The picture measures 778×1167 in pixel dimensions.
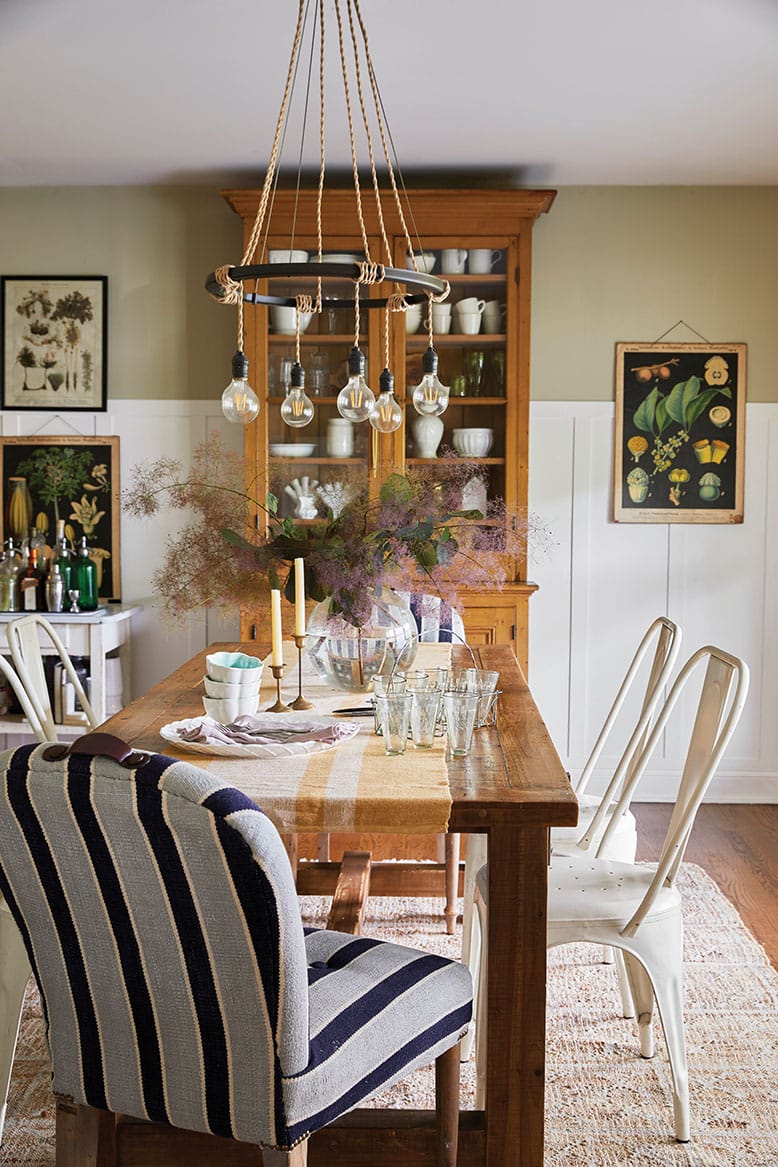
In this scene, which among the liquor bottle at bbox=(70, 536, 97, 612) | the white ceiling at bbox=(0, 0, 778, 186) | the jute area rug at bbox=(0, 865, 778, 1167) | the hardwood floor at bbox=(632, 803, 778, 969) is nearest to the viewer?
the jute area rug at bbox=(0, 865, 778, 1167)

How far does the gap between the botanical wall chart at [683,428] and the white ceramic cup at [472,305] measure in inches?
24.8

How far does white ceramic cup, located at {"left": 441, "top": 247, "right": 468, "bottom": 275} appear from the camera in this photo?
4.08 meters

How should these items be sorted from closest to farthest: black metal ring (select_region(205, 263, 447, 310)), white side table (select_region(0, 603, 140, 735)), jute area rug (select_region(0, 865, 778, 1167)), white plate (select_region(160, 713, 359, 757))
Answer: white plate (select_region(160, 713, 359, 757))
jute area rug (select_region(0, 865, 778, 1167))
black metal ring (select_region(205, 263, 447, 310))
white side table (select_region(0, 603, 140, 735))

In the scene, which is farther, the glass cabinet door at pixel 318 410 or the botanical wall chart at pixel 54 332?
the botanical wall chart at pixel 54 332

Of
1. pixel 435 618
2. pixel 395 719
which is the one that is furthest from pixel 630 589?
pixel 395 719

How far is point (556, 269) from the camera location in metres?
4.36

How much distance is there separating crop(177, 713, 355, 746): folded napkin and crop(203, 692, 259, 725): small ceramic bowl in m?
0.02

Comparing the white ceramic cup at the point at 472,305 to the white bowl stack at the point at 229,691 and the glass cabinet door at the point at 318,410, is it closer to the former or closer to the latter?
the glass cabinet door at the point at 318,410

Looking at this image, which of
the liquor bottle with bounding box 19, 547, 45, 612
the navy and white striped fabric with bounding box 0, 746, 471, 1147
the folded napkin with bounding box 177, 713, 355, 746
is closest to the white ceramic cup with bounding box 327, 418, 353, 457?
the liquor bottle with bounding box 19, 547, 45, 612

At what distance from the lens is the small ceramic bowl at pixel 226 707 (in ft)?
6.86

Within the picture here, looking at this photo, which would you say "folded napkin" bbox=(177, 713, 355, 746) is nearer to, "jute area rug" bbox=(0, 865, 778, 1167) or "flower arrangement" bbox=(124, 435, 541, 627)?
"flower arrangement" bbox=(124, 435, 541, 627)

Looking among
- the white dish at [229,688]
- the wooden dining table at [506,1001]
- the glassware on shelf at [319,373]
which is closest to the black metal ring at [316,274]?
the white dish at [229,688]

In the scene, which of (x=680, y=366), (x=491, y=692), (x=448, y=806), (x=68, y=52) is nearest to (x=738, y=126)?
(x=680, y=366)

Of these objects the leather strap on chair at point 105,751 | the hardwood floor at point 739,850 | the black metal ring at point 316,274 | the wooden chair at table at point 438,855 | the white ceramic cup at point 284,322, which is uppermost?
the white ceramic cup at point 284,322
